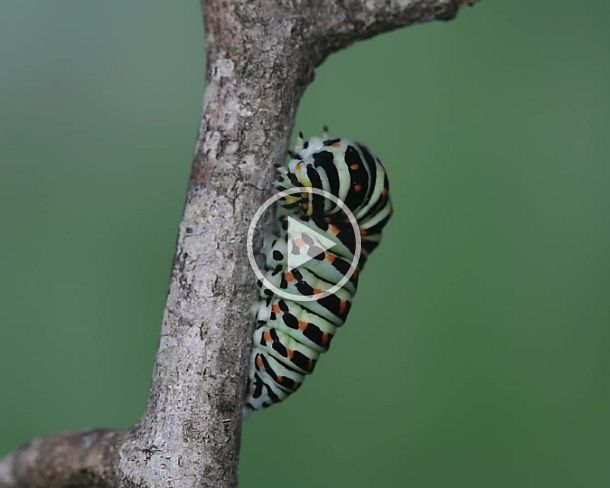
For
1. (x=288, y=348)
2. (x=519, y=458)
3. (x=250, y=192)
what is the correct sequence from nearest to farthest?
(x=250, y=192)
(x=288, y=348)
(x=519, y=458)

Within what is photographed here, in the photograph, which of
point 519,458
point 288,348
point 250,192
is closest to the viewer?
point 250,192

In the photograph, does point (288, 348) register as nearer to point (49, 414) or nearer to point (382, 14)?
point (382, 14)

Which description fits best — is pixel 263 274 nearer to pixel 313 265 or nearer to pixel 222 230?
pixel 222 230

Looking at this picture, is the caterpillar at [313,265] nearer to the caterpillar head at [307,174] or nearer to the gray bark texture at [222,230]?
the caterpillar head at [307,174]

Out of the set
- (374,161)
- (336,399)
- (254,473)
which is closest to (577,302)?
(336,399)

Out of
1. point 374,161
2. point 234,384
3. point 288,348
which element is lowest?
point 234,384

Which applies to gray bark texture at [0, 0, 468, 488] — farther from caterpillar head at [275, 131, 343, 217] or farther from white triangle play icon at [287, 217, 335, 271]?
white triangle play icon at [287, 217, 335, 271]

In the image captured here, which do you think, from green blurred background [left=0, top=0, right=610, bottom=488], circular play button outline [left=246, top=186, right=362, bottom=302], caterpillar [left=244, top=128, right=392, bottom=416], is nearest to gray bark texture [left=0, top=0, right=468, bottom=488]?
circular play button outline [left=246, top=186, right=362, bottom=302]
